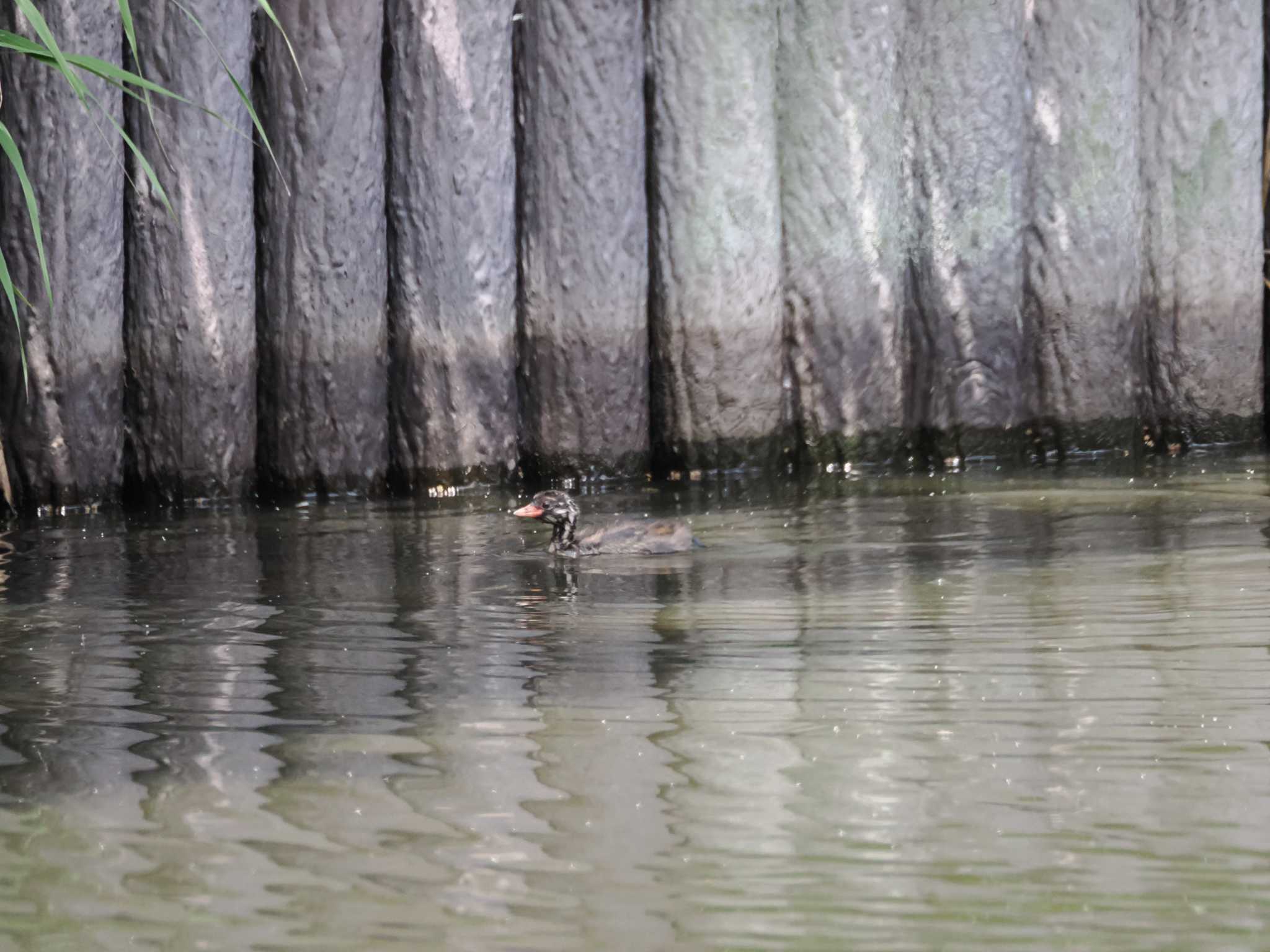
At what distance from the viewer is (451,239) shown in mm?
7305

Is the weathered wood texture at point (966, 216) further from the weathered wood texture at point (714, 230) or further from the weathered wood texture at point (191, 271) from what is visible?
the weathered wood texture at point (191, 271)

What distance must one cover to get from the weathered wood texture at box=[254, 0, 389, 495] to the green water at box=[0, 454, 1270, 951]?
1353 mm

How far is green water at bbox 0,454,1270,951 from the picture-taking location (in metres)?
2.72

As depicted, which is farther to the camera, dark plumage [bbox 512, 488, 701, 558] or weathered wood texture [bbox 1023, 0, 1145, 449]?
weathered wood texture [bbox 1023, 0, 1145, 449]

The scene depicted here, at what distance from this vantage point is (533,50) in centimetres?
734

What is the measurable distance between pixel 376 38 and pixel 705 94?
4.30 ft

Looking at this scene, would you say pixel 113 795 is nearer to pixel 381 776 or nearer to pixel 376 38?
pixel 381 776

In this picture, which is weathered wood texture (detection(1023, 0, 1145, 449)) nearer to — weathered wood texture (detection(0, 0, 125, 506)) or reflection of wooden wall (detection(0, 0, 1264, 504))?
reflection of wooden wall (detection(0, 0, 1264, 504))

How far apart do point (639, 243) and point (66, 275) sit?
2.19 metres

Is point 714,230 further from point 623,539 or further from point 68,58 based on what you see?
point 68,58

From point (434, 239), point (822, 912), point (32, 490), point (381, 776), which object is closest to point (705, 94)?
point (434, 239)

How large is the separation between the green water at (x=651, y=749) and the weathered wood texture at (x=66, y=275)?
110 centimetres

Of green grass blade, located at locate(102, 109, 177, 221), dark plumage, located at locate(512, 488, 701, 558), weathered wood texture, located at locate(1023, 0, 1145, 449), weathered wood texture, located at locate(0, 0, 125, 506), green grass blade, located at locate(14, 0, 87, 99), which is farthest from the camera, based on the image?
weathered wood texture, located at locate(1023, 0, 1145, 449)

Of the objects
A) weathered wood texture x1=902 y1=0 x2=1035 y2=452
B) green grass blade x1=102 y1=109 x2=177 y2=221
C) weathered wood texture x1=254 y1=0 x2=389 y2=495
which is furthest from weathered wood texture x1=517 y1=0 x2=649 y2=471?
green grass blade x1=102 y1=109 x2=177 y2=221
